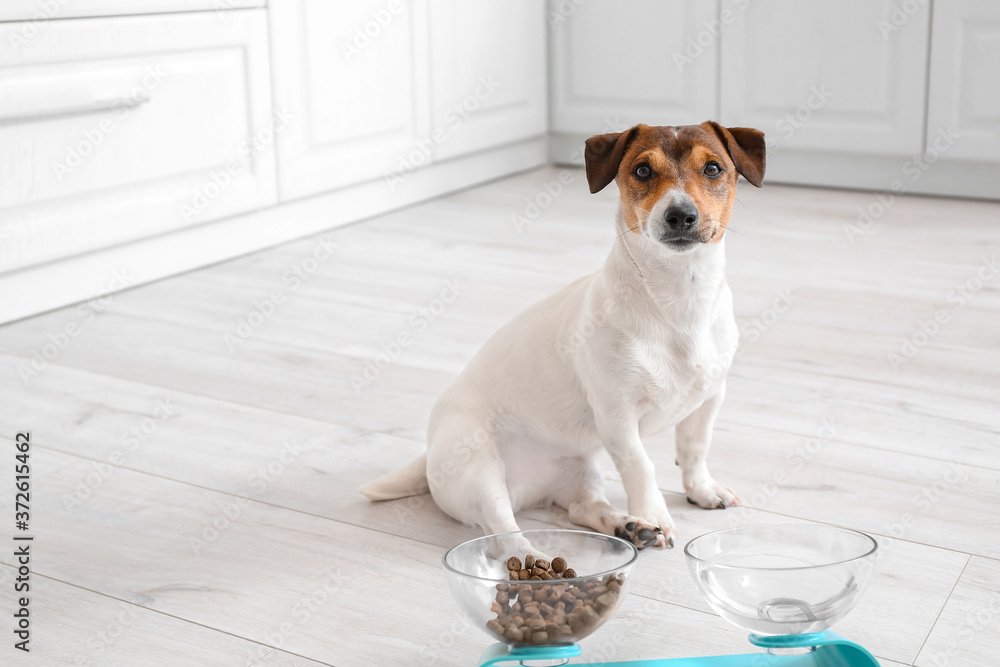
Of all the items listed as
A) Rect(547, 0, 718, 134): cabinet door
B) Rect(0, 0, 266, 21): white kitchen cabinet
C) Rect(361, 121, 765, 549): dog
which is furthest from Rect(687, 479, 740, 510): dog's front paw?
Rect(547, 0, 718, 134): cabinet door

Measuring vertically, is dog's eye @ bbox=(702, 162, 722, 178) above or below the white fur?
above

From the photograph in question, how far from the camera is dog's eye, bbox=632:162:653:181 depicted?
4.48ft

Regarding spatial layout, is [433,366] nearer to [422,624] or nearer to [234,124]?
[422,624]

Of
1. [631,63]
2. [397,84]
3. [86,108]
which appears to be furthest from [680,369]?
[631,63]

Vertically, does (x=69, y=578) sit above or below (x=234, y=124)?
below

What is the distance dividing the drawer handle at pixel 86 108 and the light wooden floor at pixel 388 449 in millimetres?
485

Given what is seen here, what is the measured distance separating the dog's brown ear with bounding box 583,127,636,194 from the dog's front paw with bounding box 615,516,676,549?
0.45 m

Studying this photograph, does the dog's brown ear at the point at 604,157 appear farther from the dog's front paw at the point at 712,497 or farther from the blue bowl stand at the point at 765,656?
the blue bowl stand at the point at 765,656

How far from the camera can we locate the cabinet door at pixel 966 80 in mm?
3410

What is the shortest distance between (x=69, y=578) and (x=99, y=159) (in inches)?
60.8

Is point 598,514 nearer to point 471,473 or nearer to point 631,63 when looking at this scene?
point 471,473

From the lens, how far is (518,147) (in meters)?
4.25

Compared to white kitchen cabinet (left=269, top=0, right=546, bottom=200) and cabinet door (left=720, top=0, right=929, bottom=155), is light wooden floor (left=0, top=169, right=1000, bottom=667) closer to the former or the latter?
white kitchen cabinet (left=269, top=0, right=546, bottom=200)

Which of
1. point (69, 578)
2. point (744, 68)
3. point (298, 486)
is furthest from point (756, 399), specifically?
point (744, 68)
